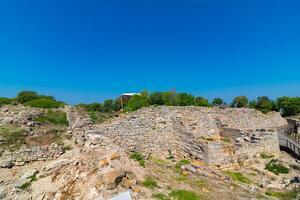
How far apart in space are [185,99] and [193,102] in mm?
1652

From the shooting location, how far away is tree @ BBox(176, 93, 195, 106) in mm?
33500

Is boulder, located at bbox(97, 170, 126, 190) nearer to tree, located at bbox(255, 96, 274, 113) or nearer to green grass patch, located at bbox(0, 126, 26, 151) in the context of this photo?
green grass patch, located at bbox(0, 126, 26, 151)

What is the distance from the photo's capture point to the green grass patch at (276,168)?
11.2 metres

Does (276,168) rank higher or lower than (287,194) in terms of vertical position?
higher

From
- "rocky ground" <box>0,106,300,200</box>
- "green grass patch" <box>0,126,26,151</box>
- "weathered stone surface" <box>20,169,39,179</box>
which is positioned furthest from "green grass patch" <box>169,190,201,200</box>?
"green grass patch" <box>0,126,26,151</box>

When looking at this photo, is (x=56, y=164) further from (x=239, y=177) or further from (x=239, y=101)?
(x=239, y=101)

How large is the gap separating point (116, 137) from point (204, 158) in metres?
4.49

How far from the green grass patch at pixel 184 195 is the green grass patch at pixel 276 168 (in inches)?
261

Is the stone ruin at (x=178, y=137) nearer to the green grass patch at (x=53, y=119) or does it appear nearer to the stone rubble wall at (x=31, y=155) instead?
the stone rubble wall at (x=31, y=155)

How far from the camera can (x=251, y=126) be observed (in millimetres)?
19625

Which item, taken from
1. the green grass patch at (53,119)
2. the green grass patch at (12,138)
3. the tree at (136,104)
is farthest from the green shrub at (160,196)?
the tree at (136,104)

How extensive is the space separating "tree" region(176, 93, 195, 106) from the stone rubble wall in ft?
79.7

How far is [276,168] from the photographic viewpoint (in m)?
11.5

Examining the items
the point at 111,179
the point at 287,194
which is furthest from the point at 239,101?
the point at 111,179
